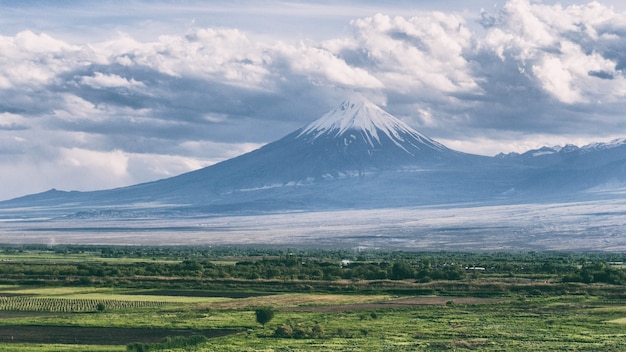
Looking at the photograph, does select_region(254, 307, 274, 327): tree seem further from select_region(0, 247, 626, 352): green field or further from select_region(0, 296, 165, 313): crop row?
select_region(0, 296, 165, 313): crop row

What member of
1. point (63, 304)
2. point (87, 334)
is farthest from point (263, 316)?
point (63, 304)

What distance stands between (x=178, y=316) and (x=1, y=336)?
1075 cm

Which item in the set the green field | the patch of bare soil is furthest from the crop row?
the patch of bare soil

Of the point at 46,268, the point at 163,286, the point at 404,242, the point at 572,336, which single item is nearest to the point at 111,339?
the point at 572,336

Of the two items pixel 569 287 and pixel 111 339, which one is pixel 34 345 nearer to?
pixel 111 339

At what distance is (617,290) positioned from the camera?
7388 cm

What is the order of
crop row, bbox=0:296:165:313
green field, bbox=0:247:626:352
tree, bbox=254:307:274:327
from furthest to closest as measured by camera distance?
crop row, bbox=0:296:165:313
tree, bbox=254:307:274:327
green field, bbox=0:247:626:352

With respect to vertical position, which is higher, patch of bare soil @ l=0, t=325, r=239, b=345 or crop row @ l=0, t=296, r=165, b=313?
crop row @ l=0, t=296, r=165, b=313

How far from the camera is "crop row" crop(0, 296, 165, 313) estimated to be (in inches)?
2426

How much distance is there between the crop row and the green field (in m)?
0.06

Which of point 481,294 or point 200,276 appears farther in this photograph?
point 200,276

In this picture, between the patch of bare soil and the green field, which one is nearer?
the green field

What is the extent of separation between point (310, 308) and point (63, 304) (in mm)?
13914

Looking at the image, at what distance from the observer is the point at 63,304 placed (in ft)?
211
